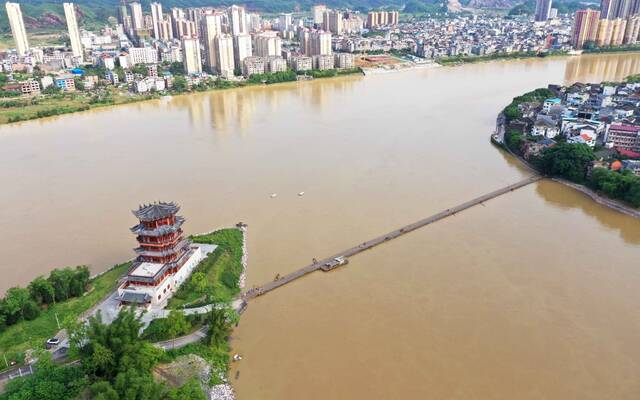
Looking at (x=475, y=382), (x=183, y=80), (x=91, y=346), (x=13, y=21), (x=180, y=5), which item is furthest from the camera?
(x=180, y=5)

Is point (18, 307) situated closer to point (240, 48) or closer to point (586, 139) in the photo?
point (586, 139)

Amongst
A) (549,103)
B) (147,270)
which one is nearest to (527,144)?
(549,103)

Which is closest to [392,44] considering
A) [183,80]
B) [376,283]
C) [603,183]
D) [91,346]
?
[183,80]

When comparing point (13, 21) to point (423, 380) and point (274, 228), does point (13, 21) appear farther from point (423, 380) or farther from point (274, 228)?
point (423, 380)

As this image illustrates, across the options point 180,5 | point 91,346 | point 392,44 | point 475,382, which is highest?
point 180,5

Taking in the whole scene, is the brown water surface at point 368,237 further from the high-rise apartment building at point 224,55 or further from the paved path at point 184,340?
the high-rise apartment building at point 224,55

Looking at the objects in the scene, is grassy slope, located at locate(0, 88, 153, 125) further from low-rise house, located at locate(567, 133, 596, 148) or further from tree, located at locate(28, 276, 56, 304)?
low-rise house, located at locate(567, 133, 596, 148)

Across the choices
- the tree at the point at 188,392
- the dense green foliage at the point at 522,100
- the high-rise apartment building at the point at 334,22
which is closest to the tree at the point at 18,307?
the tree at the point at 188,392
